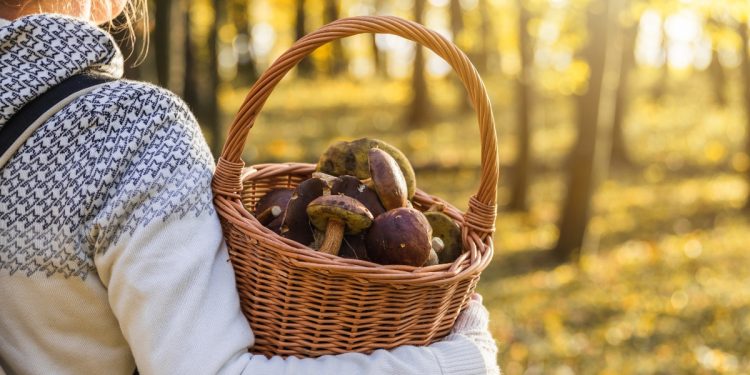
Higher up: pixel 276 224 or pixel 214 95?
pixel 276 224

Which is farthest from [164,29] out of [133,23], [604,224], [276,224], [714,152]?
[714,152]

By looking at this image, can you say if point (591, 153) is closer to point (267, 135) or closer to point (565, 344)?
point (565, 344)

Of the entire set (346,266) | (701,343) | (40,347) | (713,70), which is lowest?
(713,70)

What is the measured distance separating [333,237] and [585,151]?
7.35 metres

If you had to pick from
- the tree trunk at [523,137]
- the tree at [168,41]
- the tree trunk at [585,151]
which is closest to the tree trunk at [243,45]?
the tree trunk at [523,137]

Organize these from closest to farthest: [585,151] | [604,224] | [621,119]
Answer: [585,151]
[604,224]
[621,119]

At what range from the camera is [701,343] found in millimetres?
6258

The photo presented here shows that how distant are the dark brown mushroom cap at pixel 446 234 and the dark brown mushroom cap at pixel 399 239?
0.18m

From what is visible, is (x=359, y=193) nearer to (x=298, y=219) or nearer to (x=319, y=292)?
(x=298, y=219)

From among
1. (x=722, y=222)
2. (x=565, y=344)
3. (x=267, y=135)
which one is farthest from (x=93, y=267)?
(x=267, y=135)

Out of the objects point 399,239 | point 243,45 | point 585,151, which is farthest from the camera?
point 243,45

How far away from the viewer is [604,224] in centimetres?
1079

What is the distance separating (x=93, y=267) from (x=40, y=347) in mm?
215

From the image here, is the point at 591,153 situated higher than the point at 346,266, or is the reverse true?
the point at 346,266
